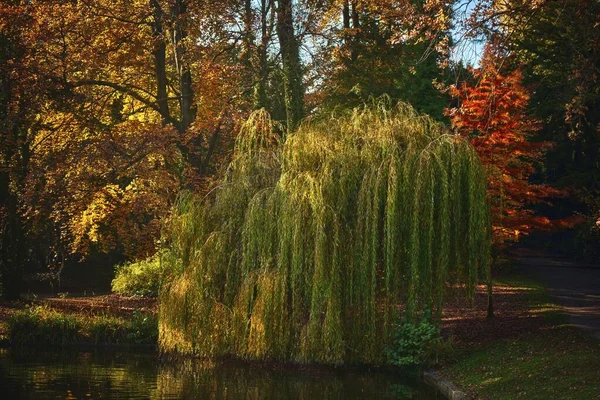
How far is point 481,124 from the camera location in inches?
906

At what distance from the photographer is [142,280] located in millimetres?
29875

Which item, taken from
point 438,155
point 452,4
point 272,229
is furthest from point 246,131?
point 452,4

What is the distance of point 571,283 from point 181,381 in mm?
18218

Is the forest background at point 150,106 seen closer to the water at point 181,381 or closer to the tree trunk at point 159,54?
the tree trunk at point 159,54

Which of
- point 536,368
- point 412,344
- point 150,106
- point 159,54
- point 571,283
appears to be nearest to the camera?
point 536,368

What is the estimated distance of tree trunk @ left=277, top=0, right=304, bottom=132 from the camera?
24641 millimetres

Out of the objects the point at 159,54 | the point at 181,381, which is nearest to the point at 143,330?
the point at 181,381

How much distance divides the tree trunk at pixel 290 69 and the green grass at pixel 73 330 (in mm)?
6779

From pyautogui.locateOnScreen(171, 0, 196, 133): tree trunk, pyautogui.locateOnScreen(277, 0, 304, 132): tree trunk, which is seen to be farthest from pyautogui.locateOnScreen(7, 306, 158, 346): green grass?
pyautogui.locateOnScreen(171, 0, 196, 133): tree trunk

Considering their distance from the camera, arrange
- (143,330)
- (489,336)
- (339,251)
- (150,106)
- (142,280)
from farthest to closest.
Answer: (142,280) < (150,106) < (143,330) < (489,336) < (339,251)

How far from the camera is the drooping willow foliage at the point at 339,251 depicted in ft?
56.2

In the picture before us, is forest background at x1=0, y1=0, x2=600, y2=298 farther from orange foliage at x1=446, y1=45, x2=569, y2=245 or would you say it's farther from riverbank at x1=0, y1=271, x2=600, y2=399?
riverbank at x1=0, y1=271, x2=600, y2=399

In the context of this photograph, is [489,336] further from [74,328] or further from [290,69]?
[74,328]

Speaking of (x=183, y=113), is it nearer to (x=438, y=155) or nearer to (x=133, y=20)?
(x=133, y=20)
